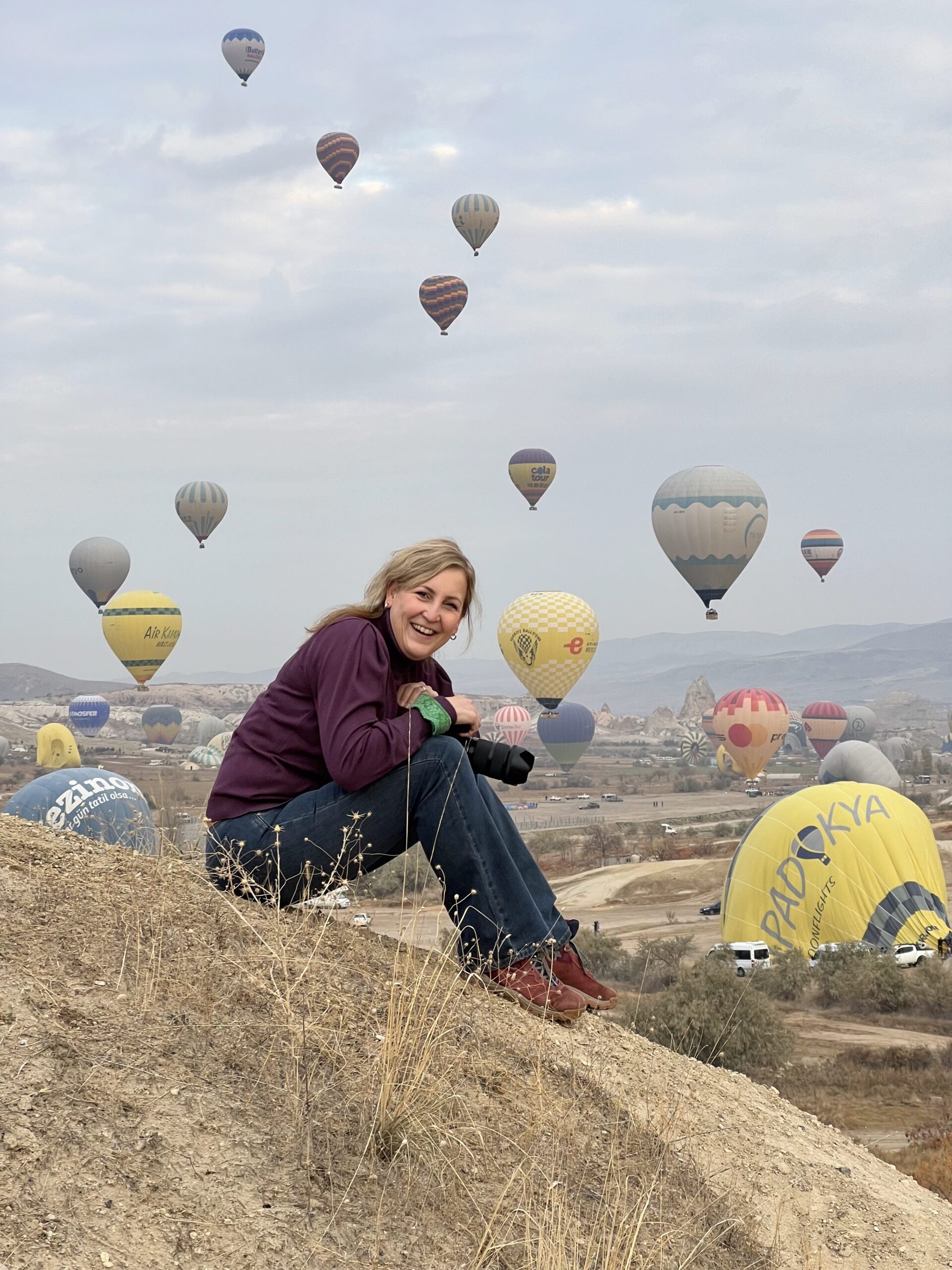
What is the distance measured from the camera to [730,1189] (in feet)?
10.5

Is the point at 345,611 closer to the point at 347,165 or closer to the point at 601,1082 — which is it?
the point at 601,1082

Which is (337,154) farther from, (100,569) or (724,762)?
(724,762)

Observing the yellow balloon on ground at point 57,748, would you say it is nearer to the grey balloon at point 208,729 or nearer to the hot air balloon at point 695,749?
the grey balloon at point 208,729

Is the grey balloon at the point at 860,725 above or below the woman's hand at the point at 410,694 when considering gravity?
below

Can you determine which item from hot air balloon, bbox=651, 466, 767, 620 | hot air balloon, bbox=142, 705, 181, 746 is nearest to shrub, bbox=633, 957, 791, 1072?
hot air balloon, bbox=651, 466, 767, 620

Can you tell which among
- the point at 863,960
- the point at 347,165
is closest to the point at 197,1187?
the point at 863,960

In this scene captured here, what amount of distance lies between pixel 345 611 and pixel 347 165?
59.9m

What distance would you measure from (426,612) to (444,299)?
2170 inches

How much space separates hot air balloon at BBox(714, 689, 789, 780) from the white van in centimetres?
4185

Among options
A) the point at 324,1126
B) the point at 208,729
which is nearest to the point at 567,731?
the point at 208,729

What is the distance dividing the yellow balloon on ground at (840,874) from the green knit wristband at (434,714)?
17125 mm

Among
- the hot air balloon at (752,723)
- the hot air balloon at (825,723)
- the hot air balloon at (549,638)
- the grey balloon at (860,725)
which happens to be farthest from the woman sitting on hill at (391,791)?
the grey balloon at (860,725)

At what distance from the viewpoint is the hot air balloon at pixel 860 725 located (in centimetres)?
9412

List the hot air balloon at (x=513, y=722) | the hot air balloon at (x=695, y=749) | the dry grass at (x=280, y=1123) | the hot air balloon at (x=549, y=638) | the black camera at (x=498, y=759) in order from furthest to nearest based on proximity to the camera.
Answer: the hot air balloon at (x=695, y=749), the hot air balloon at (x=513, y=722), the hot air balloon at (x=549, y=638), the black camera at (x=498, y=759), the dry grass at (x=280, y=1123)
